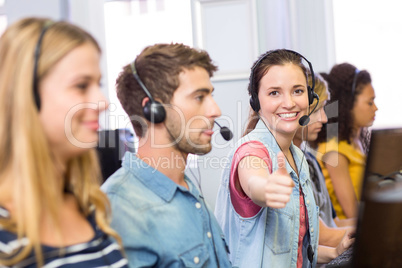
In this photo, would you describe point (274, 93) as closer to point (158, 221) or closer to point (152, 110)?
point (152, 110)

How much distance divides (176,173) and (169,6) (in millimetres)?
2498

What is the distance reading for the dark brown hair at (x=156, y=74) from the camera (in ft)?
3.94

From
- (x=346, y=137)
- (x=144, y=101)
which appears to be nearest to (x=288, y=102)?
(x=144, y=101)

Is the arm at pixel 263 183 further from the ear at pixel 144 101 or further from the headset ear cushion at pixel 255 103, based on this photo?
the ear at pixel 144 101

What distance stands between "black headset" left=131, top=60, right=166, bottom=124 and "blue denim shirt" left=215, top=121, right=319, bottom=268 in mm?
422

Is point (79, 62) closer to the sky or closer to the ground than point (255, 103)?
closer to the sky

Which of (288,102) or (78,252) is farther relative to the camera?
(288,102)

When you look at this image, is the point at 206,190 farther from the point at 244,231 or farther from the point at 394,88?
the point at 244,231

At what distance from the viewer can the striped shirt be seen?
2.66 feet

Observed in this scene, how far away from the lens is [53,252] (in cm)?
85

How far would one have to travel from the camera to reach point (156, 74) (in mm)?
1204

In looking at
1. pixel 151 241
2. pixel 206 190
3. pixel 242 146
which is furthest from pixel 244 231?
pixel 206 190

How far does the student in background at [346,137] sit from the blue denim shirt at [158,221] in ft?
4.30

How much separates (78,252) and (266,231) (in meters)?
0.73
